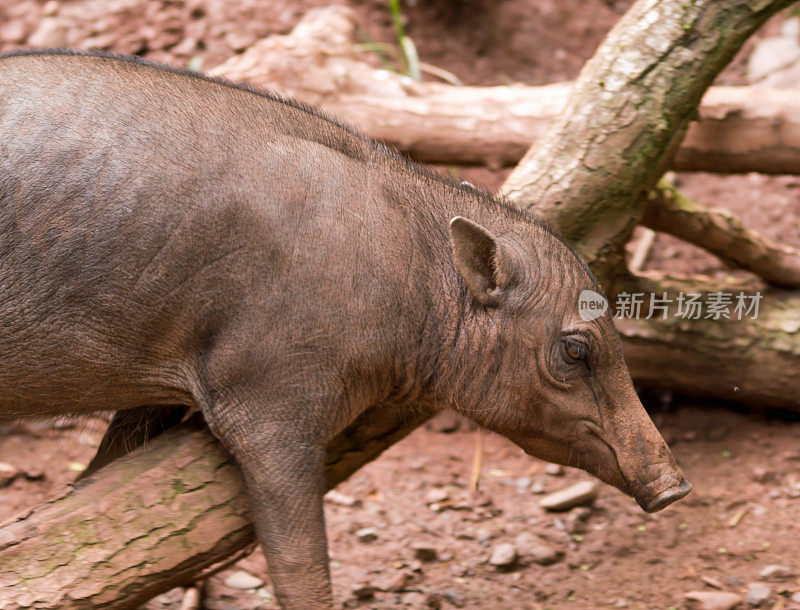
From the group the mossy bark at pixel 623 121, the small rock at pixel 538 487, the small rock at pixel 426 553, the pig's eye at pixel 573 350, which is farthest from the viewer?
the small rock at pixel 538 487

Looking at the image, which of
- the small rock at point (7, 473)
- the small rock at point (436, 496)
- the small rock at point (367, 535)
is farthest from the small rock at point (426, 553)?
the small rock at point (7, 473)

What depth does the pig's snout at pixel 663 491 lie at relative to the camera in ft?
11.7

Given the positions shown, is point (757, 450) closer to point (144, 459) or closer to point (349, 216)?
point (349, 216)

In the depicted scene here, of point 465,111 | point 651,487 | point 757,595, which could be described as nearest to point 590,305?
point 651,487

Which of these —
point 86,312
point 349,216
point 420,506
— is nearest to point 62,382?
point 86,312

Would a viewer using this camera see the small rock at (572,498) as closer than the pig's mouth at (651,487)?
No

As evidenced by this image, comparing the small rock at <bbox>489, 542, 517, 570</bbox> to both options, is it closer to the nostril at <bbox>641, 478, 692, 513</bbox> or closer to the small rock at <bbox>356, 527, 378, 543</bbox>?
the small rock at <bbox>356, 527, 378, 543</bbox>

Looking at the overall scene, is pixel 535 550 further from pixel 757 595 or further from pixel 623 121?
pixel 623 121

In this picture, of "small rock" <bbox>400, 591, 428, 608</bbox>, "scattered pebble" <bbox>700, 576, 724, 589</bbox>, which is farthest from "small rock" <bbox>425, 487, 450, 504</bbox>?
"scattered pebble" <bbox>700, 576, 724, 589</bbox>

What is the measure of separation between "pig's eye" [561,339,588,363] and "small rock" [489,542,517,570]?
1.57 meters

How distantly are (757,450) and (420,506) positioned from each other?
81.2 inches

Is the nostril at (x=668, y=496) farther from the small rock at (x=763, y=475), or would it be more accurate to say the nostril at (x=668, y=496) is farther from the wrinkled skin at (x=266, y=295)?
the small rock at (x=763, y=475)

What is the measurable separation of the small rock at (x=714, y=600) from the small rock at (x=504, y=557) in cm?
88

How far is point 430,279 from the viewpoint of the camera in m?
3.59
